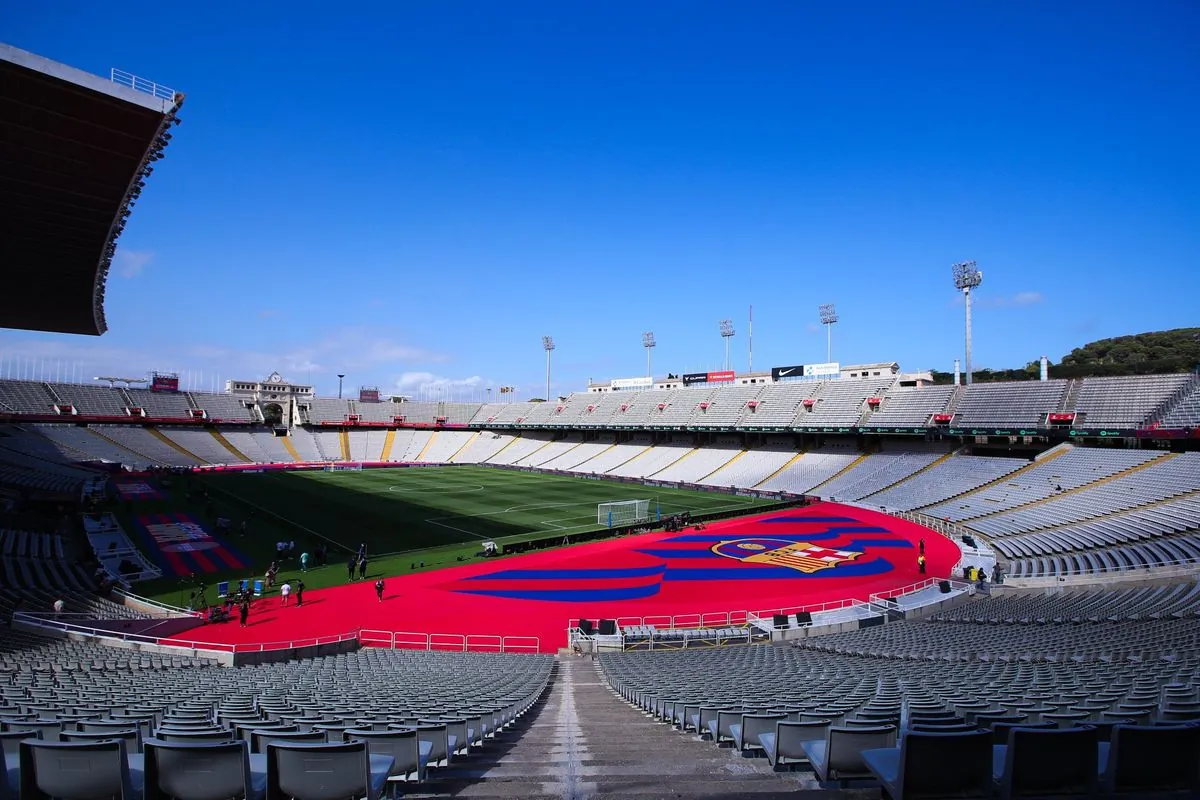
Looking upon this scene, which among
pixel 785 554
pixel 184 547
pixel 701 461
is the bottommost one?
pixel 785 554

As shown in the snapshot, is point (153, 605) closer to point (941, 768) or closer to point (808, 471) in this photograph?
point (941, 768)

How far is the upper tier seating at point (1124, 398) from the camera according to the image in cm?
4497

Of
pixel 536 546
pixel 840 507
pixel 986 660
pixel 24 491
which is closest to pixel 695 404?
pixel 840 507

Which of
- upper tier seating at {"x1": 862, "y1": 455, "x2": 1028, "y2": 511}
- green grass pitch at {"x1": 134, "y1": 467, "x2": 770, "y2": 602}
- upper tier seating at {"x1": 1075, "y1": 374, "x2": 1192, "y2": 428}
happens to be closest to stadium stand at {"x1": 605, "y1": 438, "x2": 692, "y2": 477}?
green grass pitch at {"x1": 134, "y1": 467, "x2": 770, "y2": 602}

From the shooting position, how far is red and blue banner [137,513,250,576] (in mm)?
30891

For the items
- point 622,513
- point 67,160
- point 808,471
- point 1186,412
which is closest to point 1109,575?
point 1186,412

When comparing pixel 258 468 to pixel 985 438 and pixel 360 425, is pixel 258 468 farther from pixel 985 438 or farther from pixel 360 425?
pixel 985 438

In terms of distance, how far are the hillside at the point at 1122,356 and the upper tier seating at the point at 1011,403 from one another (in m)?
18.3

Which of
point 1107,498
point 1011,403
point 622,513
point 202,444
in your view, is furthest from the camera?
point 202,444

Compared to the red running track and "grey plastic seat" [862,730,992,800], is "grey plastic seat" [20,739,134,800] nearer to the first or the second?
"grey plastic seat" [862,730,992,800]

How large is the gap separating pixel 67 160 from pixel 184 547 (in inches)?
1047

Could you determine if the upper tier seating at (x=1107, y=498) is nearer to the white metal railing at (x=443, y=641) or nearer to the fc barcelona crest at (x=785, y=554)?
the fc barcelona crest at (x=785, y=554)

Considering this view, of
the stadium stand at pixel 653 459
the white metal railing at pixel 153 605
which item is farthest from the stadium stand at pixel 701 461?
the white metal railing at pixel 153 605

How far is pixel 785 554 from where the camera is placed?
35.6 meters
